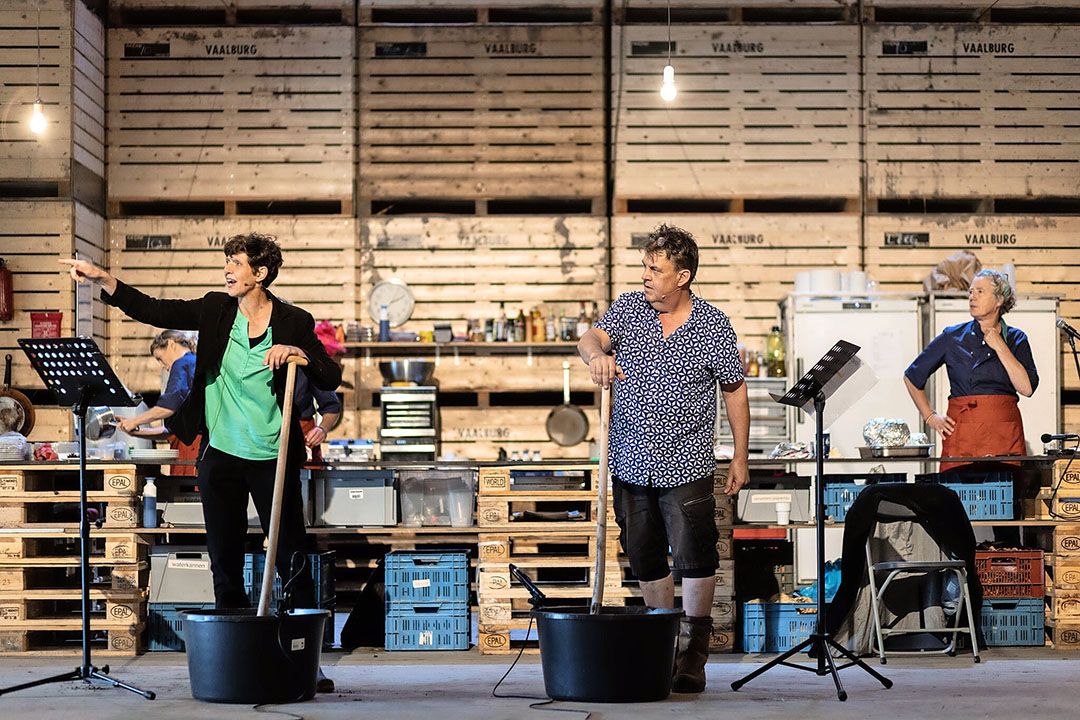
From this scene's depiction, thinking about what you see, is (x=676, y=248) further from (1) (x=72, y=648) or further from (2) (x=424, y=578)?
(1) (x=72, y=648)

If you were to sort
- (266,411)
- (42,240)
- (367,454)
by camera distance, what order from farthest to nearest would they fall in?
(42,240)
(367,454)
(266,411)

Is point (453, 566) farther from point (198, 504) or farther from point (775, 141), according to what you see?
point (775, 141)

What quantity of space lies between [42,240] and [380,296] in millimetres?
2726

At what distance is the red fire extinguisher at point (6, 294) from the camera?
11.0 m

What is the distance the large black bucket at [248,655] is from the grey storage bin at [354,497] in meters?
2.23

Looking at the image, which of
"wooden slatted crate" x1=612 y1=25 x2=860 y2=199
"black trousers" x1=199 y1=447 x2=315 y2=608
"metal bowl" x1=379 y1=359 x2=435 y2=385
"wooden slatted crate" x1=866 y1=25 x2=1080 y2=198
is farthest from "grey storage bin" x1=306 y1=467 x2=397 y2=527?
"wooden slatted crate" x1=866 y1=25 x2=1080 y2=198

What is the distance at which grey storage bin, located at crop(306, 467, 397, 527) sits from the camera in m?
7.68

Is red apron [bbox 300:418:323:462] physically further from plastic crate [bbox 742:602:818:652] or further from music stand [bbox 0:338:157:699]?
plastic crate [bbox 742:602:818:652]

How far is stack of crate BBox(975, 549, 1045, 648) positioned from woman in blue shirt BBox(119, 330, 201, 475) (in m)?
4.54

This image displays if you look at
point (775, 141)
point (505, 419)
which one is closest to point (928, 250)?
point (775, 141)

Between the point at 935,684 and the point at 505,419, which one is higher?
the point at 505,419

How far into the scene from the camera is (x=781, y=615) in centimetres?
747

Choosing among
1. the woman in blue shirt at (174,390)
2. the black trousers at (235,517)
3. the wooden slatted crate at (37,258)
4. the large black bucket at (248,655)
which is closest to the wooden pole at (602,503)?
the large black bucket at (248,655)

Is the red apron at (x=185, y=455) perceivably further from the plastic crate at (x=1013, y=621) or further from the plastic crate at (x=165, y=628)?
the plastic crate at (x=1013, y=621)
